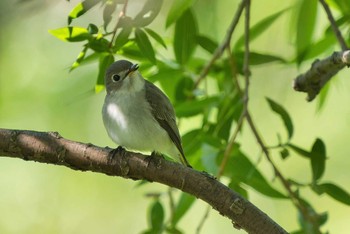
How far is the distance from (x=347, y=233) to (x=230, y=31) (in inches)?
99.8

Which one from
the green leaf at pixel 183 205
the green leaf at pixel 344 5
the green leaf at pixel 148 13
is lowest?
the green leaf at pixel 183 205

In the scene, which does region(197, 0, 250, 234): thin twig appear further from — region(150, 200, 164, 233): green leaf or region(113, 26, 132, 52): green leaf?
region(113, 26, 132, 52): green leaf

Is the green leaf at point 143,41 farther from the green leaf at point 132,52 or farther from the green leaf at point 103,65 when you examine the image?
the green leaf at point 132,52

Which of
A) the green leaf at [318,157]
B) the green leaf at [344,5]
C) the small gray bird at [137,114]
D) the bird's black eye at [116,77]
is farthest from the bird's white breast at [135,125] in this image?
the green leaf at [344,5]

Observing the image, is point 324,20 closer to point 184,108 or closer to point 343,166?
point 343,166

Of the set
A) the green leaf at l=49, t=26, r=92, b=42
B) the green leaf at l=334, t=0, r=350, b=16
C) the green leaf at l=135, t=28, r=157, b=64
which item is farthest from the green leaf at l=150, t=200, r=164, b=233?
the green leaf at l=334, t=0, r=350, b=16

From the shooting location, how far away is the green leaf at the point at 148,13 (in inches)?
132

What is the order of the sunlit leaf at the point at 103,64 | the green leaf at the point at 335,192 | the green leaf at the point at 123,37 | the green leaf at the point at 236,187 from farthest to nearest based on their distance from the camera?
the green leaf at the point at 236,187
the green leaf at the point at 335,192
the sunlit leaf at the point at 103,64
the green leaf at the point at 123,37

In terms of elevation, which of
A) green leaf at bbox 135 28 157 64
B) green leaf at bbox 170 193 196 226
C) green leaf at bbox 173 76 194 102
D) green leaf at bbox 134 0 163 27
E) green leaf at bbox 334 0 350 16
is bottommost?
green leaf at bbox 170 193 196 226

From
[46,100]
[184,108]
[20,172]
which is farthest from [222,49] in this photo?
[20,172]

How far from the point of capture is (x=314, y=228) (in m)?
3.70

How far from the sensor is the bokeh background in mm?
5566

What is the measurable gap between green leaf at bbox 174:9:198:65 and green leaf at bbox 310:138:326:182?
86 centimetres

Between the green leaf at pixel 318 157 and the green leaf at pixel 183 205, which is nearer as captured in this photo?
the green leaf at pixel 318 157
